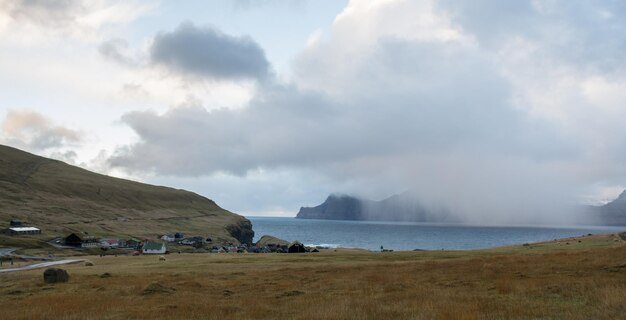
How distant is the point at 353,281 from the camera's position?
36.0m

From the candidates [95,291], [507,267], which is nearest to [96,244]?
[95,291]

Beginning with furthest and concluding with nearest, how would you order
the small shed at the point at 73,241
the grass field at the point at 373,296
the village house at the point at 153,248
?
the small shed at the point at 73,241 < the village house at the point at 153,248 < the grass field at the point at 373,296

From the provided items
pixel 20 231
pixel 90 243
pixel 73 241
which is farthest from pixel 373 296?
pixel 20 231

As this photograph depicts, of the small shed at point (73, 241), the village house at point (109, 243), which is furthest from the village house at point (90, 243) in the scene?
the village house at point (109, 243)

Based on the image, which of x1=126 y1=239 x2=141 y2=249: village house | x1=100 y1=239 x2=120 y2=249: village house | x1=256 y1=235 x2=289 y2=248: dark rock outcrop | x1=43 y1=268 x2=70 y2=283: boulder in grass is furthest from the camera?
x1=256 y1=235 x2=289 y2=248: dark rock outcrop

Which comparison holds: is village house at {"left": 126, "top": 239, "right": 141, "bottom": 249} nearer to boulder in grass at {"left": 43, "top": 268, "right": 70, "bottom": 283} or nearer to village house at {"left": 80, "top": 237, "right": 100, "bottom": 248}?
village house at {"left": 80, "top": 237, "right": 100, "bottom": 248}

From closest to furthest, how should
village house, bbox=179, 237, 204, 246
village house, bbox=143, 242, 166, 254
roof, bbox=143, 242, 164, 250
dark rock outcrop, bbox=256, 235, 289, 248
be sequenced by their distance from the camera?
village house, bbox=143, 242, 166, 254 → roof, bbox=143, 242, 164, 250 → village house, bbox=179, 237, 204, 246 → dark rock outcrop, bbox=256, 235, 289, 248

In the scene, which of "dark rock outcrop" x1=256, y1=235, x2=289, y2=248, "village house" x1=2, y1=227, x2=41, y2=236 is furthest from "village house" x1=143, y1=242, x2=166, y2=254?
"dark rock outcrop" x1=256, y1=235, x2=289, y2=248

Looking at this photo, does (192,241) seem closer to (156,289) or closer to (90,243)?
(90,243)

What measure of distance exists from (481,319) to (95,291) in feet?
90.5

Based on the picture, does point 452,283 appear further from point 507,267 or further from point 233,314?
point 233,314

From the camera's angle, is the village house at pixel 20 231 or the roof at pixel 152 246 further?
the village house at pixel 20 231

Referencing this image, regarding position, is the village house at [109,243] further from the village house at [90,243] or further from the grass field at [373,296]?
the grass field at [373,296]

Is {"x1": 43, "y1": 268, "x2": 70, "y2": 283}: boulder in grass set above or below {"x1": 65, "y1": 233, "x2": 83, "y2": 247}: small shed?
below
